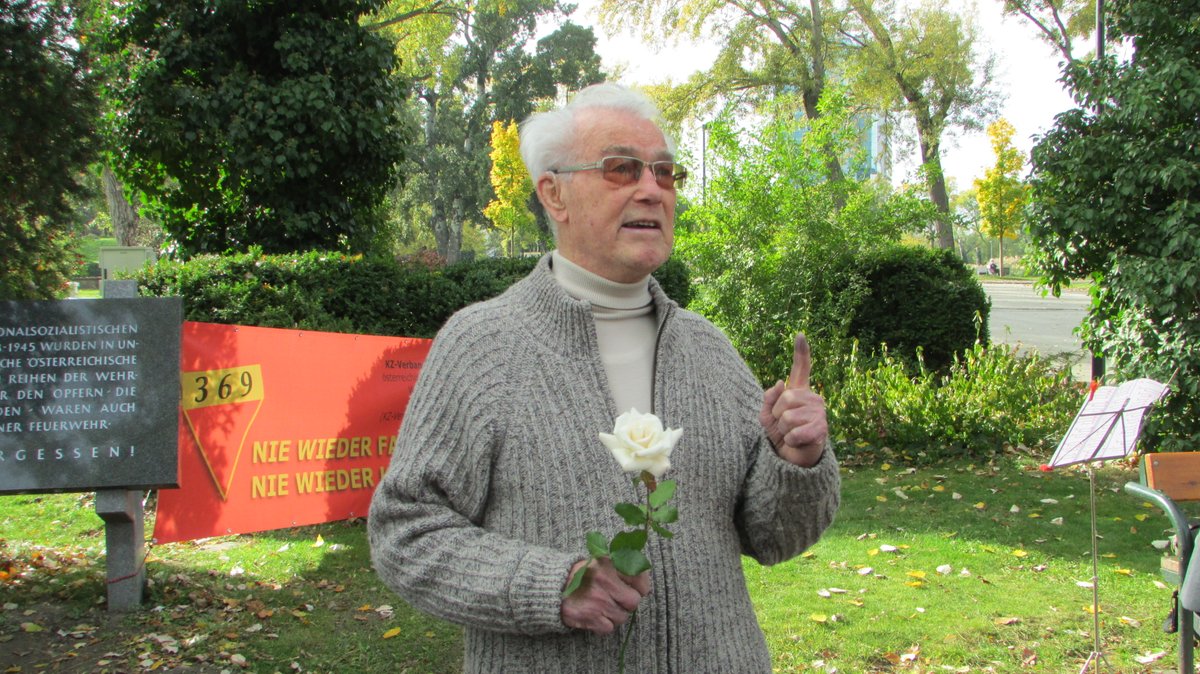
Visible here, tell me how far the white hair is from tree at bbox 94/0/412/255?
26.8 feet

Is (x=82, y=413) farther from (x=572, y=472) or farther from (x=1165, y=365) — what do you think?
(x=1165, y=365)

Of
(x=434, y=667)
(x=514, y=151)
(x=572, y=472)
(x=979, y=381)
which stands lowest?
(x=434, y=667)

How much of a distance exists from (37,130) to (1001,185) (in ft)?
127

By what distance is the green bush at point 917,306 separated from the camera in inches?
450

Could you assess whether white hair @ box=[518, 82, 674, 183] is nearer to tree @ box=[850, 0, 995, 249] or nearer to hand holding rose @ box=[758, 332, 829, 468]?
hand holding rose @ box=[758, 332, 829, 468]

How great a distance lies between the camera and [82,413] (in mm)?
4711

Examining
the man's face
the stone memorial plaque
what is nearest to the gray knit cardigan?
the man's face

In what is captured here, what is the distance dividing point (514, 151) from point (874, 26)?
71.8 feet

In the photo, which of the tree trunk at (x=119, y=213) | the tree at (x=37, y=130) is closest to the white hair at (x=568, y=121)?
the tree at (x=37, y=130)

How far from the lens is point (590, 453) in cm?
182

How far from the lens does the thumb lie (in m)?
1.71

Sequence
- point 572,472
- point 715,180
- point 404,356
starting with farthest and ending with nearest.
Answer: point 715,180 < point 404,356 < point 572,472

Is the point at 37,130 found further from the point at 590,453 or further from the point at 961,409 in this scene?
the point at 961,409

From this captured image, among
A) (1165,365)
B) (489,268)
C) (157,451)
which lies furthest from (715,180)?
(157,451)
